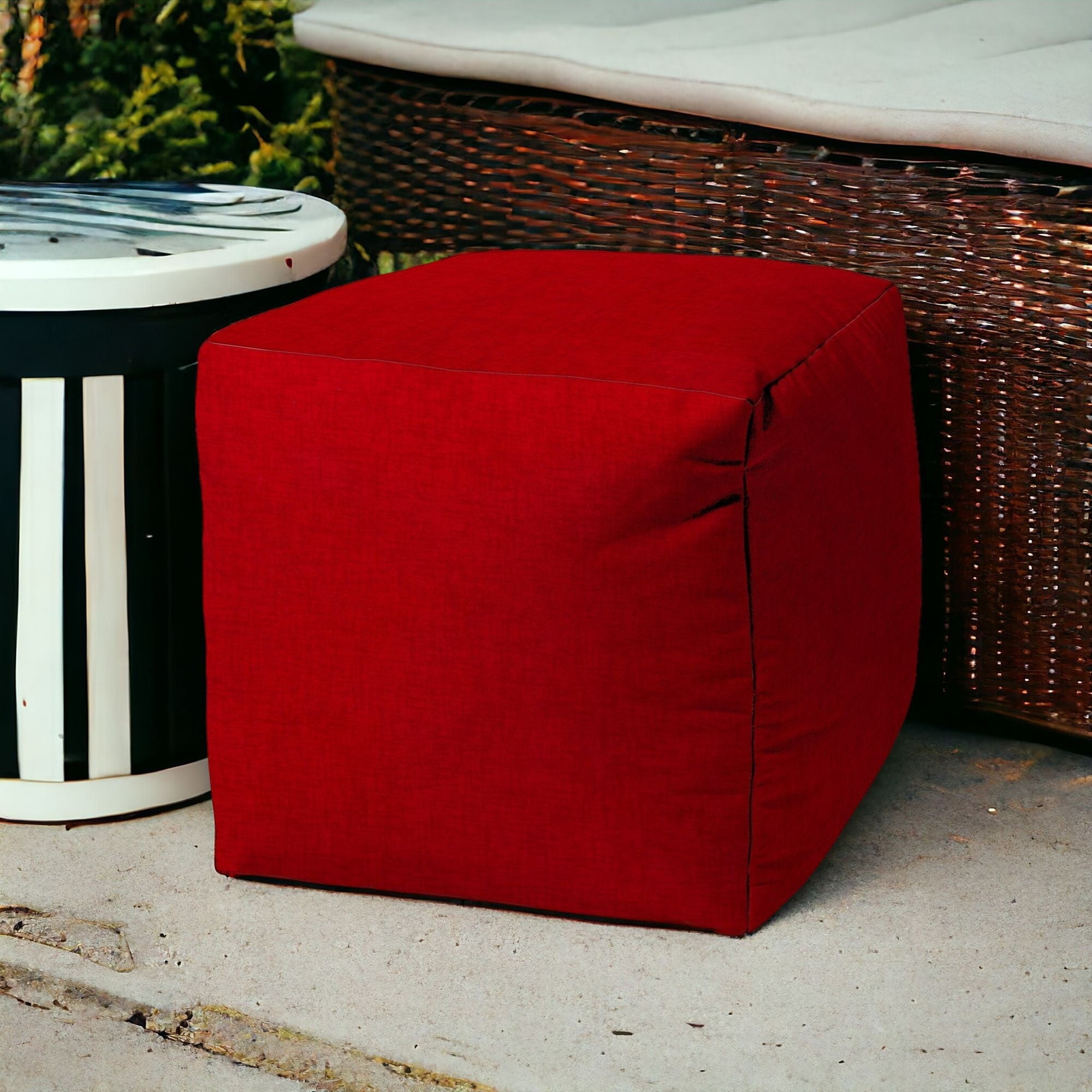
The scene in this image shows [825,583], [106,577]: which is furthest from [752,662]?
[106,577]

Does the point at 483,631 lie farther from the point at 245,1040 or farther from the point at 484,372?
the point at 245,1040

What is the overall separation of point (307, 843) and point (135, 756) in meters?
0.24

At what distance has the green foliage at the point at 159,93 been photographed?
2271 mm

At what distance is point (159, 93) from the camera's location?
2314mm

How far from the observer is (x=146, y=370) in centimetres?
127

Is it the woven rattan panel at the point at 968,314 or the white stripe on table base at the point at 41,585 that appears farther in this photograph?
the woven rattan panel at the point at 968,314

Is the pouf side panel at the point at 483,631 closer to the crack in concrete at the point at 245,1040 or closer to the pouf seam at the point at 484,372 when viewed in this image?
the pouf seam at the point at 484,372

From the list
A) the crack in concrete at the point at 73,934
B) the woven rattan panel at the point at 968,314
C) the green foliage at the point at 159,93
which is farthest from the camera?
the green foliage at the point at 159,93

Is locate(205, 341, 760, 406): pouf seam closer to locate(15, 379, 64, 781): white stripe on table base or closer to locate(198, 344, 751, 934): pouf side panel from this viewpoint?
locate(198, 344, 751, 934): pouf side panel

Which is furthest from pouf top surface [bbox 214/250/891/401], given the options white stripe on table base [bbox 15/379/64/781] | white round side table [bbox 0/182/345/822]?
white stripe on table base [bbox 15/379/64/781]

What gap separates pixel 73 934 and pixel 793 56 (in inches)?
46.6

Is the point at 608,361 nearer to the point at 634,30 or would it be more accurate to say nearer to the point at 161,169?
the point at 634,30

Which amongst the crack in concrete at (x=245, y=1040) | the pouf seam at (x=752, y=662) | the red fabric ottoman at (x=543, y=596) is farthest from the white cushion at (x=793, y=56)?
the crack in concrete at (x=245, y=1040)

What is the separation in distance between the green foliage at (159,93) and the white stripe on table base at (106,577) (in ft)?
3.65
